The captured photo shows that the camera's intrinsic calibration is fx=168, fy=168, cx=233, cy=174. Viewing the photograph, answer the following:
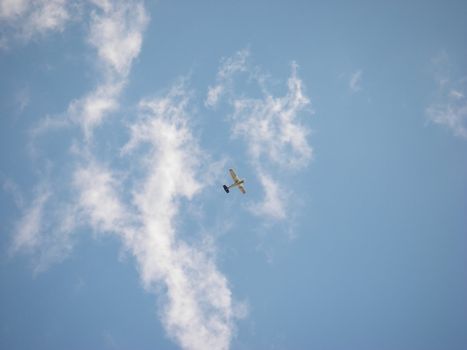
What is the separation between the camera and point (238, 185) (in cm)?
2730
